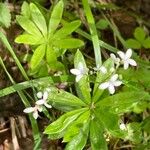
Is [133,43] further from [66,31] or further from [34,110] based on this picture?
[34,110]

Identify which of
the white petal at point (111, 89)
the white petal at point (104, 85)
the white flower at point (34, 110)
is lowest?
the white flower at point (34, 110)

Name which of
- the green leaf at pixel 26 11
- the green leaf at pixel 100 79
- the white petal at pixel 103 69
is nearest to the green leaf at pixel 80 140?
the green leaf at pixel 100 79

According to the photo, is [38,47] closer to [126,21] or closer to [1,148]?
[1,148]

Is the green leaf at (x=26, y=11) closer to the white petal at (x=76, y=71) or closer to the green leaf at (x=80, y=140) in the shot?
the white petal at (x=76, y=71)

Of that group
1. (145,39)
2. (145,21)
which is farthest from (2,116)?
(145,21)

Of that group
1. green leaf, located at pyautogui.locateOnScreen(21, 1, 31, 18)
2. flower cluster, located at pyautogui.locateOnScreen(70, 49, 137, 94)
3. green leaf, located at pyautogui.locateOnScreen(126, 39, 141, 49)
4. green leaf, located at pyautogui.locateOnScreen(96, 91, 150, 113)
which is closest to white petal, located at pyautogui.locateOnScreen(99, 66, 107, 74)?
flower cluster, located at pyautogui.locateOnScreen(70, 49, 137, 94)
